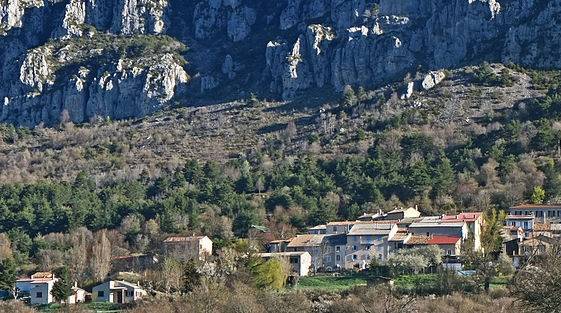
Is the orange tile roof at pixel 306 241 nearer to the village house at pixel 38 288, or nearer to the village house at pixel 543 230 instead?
the village house at pixel 543 230

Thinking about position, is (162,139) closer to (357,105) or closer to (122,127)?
(122,127)

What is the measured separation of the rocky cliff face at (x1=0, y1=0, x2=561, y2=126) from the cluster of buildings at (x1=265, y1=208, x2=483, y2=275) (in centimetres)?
5180

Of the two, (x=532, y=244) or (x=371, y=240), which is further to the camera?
(x=371, y=240)

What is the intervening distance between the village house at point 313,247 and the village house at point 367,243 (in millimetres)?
1943

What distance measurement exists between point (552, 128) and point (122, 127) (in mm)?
56550

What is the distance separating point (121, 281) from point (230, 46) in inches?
3661

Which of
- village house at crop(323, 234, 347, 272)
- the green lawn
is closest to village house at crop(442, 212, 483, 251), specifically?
village house at crop(323, 234, 347, 272)

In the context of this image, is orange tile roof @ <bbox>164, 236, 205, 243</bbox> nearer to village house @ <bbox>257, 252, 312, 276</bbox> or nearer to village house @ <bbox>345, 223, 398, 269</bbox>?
village house @ <bbox>257, 252, 312, 276</bbox>

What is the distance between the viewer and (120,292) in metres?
64.7

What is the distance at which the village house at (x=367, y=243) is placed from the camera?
74250mm

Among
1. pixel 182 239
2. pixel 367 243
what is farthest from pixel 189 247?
pixel 367 243

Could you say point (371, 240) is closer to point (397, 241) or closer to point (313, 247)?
point (397, 241)

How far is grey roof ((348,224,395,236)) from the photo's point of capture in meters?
74.4

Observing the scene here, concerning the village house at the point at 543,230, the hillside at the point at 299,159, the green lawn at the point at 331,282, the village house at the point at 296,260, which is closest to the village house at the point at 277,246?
the village house at the point at 296,260
